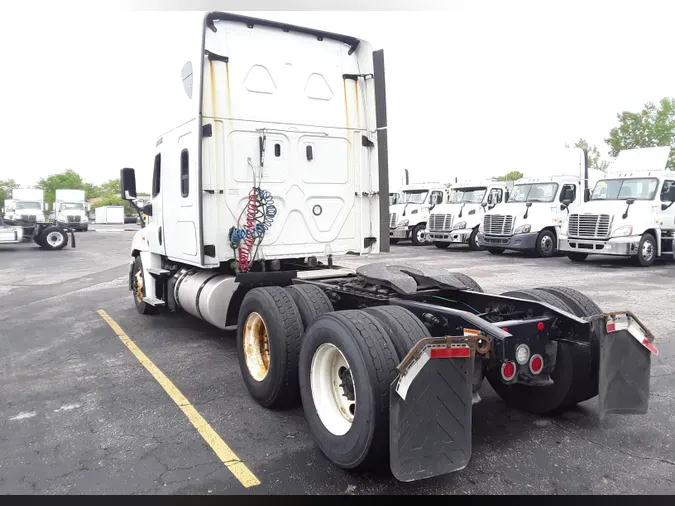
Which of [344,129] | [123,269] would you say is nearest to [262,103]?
[344,129]

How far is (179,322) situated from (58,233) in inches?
743

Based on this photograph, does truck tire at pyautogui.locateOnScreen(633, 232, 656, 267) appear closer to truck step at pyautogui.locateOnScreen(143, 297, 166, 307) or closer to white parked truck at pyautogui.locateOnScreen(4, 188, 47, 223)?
truck step at pyautogui.locateOnScreen(143, 297, 166, 307)

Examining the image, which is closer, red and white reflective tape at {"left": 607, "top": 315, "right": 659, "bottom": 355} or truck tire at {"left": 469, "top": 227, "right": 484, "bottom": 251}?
red and white reflective tape at {"left": 607, "top": 315, "right": 659, "bottom": 355}

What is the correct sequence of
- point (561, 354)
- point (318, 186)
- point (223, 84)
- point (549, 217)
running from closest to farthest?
1. point (561, 354)
2. point (223, 84)
3. point (318, 186)
4. point (549, 217)

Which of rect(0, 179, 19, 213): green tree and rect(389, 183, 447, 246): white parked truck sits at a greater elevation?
rect(0, 179, 19, 213): green tree

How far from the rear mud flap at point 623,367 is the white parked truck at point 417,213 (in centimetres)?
2004

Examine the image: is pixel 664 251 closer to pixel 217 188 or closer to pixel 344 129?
pixel 344 129

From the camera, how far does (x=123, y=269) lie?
16.2m

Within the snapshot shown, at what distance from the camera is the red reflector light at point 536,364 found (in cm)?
359

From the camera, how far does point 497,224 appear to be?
18.4 m

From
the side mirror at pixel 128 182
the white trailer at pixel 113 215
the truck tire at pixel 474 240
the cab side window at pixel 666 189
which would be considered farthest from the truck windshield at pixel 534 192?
the white trailer at pixel 113 215

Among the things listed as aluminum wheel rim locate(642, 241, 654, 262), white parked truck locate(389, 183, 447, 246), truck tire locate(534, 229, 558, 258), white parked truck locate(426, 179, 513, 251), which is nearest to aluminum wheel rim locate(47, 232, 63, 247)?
white parked truck locate(389, 183, 447, 246)

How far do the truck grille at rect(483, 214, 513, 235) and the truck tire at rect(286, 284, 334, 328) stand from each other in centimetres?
1447

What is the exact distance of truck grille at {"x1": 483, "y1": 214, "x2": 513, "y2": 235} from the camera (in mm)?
18031
